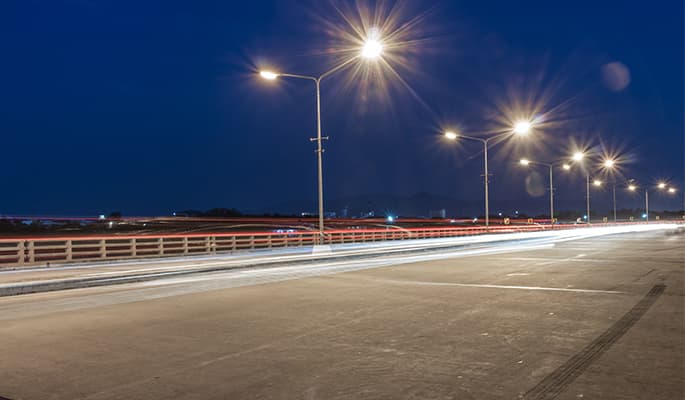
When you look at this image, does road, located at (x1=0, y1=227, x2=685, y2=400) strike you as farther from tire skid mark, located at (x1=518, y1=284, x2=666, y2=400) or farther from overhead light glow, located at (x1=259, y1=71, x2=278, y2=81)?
overhead light glow, located at (x1=259, y1=71, x2=278, y2=81)

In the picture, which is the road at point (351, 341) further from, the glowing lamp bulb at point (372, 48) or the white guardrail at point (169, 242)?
the glowing lamp bulb at point (372, 48)

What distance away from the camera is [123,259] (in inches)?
999

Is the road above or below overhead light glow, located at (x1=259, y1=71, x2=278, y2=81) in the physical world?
below

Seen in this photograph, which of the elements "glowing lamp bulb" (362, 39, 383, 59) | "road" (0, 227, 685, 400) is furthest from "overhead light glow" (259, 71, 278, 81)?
"road" (0, 227, 685, 400)

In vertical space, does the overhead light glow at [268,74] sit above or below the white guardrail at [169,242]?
above

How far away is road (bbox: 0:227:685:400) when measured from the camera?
5758 mm

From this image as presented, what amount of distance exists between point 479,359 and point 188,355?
366cm

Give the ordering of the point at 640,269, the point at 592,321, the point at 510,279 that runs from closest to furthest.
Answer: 1. the point at 592,321
2. the point at 510,279
3. the point at 640,269

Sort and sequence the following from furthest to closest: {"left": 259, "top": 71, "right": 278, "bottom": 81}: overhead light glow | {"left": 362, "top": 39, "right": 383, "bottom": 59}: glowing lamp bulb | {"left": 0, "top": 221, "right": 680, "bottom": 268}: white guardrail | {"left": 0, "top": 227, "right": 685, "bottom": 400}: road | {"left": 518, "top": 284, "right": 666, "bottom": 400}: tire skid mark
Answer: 1. {"left": 259, "top": 71, "right": 278, "bottom": 81}: overhead light glow
2. {"left": 362, "top": 39, "right": 383, "bottom": 59}: glowing lamp bulb
3. {"left": 0, "top": 221, "right": 680, "bottom": 268}: white guardrail
4. {"left": 0, "top": 227, "right": 685, "bottom": 400}: road
5. {"left": 518, "top": 284, "right": 666, "bottom": 400}: tire skid mark

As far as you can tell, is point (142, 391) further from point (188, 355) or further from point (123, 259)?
point (123, 259)

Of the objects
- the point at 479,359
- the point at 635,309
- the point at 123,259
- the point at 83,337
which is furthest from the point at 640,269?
the point at 123,259

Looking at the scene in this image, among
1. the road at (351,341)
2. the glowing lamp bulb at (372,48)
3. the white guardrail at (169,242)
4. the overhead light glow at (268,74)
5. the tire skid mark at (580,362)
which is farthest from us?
the overhead light glow at (268,74)

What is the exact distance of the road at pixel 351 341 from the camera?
18.9 ft

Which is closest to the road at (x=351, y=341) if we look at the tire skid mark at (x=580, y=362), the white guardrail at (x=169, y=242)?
the tire skid mark at (x=580, y=362)
